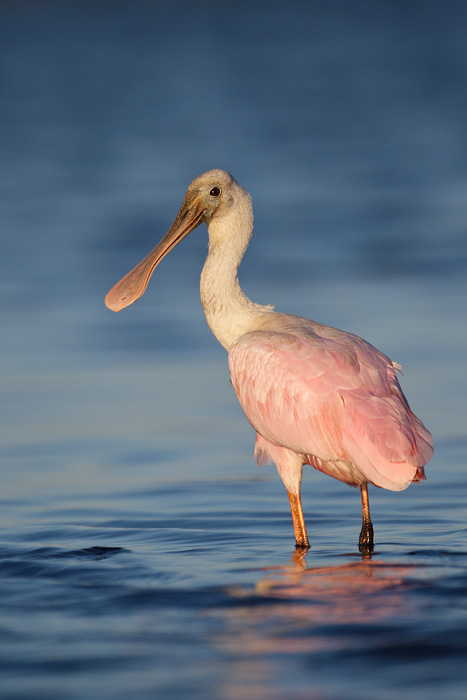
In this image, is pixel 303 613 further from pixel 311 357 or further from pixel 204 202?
pixel 204 202

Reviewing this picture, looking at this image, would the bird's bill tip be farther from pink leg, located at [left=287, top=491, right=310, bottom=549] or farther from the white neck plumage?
pink leg, located at [left=287, top=491, right=310, bottom=549]

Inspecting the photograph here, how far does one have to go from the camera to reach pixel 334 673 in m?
6.05

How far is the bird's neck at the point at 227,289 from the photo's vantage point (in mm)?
10000

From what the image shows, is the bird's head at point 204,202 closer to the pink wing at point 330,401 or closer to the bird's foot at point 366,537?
the pink wing at point 330,401

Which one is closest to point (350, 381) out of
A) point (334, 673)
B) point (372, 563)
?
point (372, 563)

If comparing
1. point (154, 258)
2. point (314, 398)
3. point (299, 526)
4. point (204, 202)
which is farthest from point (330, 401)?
point (154, 258)

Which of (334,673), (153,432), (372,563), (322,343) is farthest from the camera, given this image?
(153,432)

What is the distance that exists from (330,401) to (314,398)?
0.15 metres

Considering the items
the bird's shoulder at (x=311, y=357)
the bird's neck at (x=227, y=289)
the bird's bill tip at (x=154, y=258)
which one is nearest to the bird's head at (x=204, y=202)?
the bird's bill tip at (x=154, y=258)

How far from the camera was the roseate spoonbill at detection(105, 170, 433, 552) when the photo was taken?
28.5ft

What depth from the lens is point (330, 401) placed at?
9000 mm

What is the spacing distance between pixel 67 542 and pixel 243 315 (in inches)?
89.1

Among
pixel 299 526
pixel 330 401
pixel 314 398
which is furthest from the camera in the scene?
pixel 299 526

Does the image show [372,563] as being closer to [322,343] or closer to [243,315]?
[322,343]
